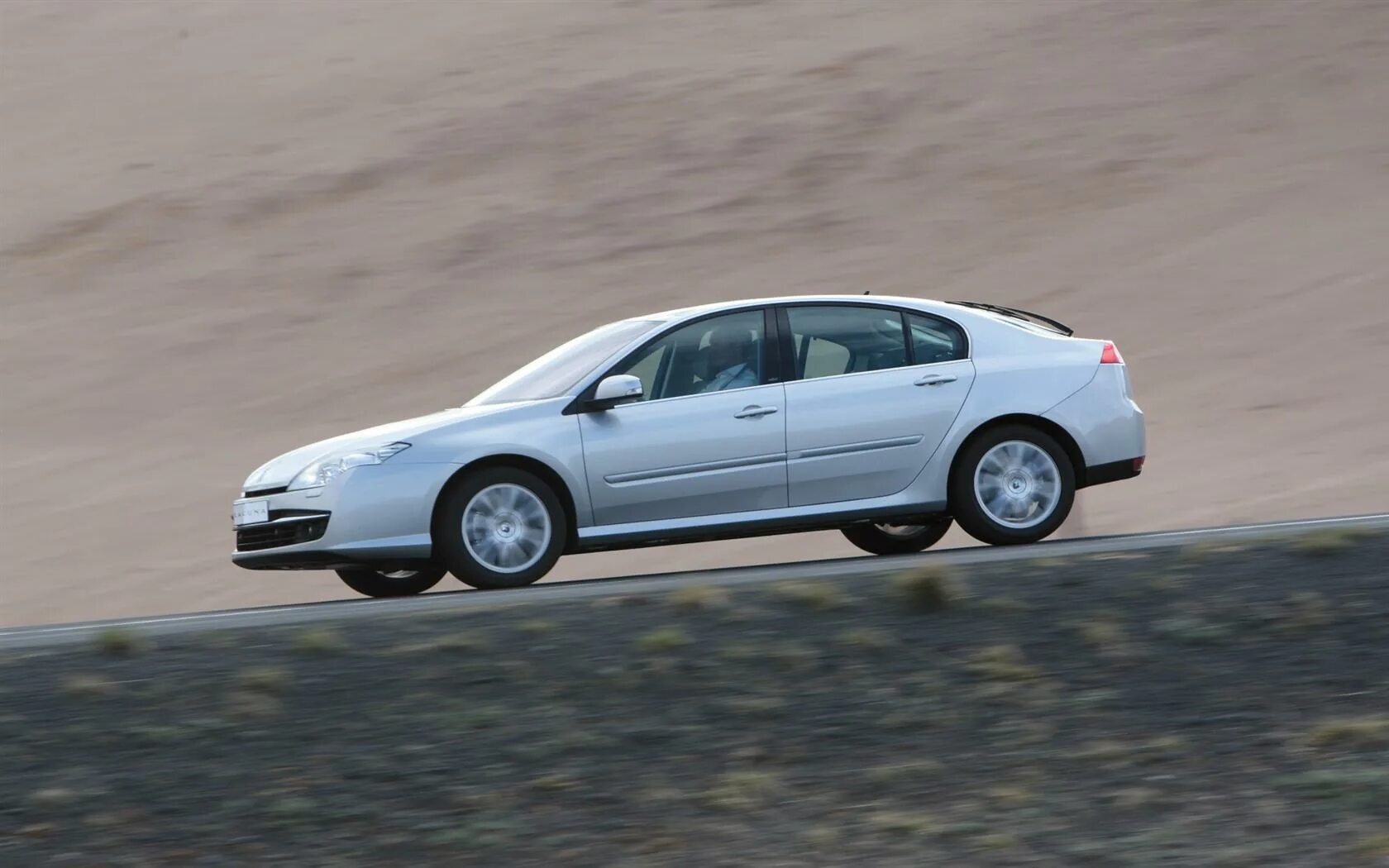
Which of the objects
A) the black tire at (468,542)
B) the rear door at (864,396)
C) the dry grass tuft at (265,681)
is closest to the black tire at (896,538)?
the rear door at (864,396)

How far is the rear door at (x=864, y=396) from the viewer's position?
392 inches

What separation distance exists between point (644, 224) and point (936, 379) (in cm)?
1403

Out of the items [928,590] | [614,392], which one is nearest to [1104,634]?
[928,590]

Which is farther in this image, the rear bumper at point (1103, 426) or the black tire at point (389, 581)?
the black tire at point (389, 581)

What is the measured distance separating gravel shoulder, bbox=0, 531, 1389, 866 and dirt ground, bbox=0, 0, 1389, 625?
622 centimetres

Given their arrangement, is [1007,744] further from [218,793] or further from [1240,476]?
[1240,476]

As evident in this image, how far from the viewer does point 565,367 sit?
10359mm

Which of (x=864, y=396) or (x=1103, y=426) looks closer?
(x=864, y=396)

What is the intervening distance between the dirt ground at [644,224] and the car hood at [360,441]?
4.79 metres

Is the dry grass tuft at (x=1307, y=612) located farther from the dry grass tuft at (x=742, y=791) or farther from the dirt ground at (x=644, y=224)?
the dirt ground at (x=644, y=224)

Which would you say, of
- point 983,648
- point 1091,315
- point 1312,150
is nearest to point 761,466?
point 983,648

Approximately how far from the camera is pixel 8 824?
544 centimetres

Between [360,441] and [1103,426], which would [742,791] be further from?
[1103,426]

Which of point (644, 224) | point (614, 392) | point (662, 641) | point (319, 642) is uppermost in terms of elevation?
point (644, 224)
